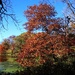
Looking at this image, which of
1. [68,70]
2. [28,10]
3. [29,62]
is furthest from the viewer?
[28,10]

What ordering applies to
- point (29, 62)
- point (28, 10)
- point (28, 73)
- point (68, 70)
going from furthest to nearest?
1. point (28, 10)
2. point (29, 62)
3. point (68, 70)
4. point (28, 73)

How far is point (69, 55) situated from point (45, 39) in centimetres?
263

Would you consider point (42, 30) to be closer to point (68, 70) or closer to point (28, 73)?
point (68, 70)

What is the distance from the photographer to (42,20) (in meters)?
18.9

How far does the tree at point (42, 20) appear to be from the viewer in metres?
18.6

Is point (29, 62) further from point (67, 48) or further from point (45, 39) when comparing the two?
point (67, 48)

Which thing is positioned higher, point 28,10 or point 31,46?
point 28,10

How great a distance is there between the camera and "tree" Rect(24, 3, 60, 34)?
61.1ft

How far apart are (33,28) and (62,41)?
290cm

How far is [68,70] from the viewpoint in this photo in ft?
32.8

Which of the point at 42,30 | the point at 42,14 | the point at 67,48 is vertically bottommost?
the point at 67,48

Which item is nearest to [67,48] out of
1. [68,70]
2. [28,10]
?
[28,10]

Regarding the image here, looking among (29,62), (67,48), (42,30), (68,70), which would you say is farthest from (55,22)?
(68,70)

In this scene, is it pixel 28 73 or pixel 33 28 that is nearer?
pixel 28 73
